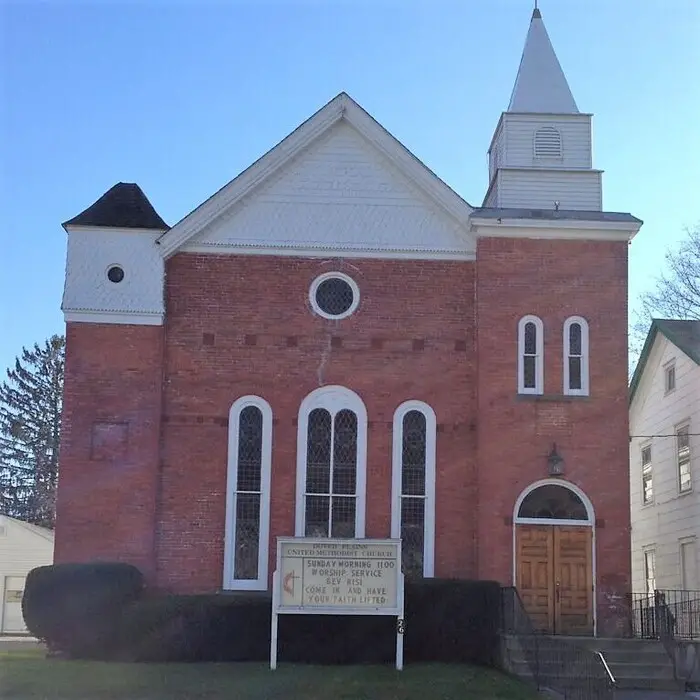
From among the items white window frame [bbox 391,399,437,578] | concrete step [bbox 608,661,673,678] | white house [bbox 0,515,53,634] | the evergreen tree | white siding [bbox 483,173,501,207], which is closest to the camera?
concrete step [bbox 608,661,673,678]

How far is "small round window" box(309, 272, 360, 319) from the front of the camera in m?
22.2

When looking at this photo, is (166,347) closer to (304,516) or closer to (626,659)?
(304,516)

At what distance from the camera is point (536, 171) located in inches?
927

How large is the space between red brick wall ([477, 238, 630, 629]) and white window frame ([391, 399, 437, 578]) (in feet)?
3.11

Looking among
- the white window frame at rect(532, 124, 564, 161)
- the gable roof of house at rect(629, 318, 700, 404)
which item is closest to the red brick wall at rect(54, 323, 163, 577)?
the white window frame at rect(532, 124, 564, 161)

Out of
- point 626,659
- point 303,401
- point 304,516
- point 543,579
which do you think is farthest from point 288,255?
point 626,659

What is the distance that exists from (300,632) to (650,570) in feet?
43.3

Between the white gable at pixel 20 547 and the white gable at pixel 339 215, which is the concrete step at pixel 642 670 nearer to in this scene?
the white gable at pixel 339 215

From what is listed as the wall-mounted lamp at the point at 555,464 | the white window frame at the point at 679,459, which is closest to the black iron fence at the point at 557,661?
the wall-mounted lamp at the point at 555,464

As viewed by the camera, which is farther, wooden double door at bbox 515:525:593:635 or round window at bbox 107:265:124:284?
round window at bbox 107:265:124:284

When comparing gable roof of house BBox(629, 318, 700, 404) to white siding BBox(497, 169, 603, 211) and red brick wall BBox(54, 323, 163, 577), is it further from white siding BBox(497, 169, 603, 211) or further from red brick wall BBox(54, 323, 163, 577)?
red brick wall BBox(54, 323, 163, 577)

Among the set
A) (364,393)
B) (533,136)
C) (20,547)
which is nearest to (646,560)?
(364,393)

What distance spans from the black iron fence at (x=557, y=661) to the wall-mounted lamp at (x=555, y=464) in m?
2.46

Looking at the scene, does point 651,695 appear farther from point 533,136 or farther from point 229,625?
point 533,136
